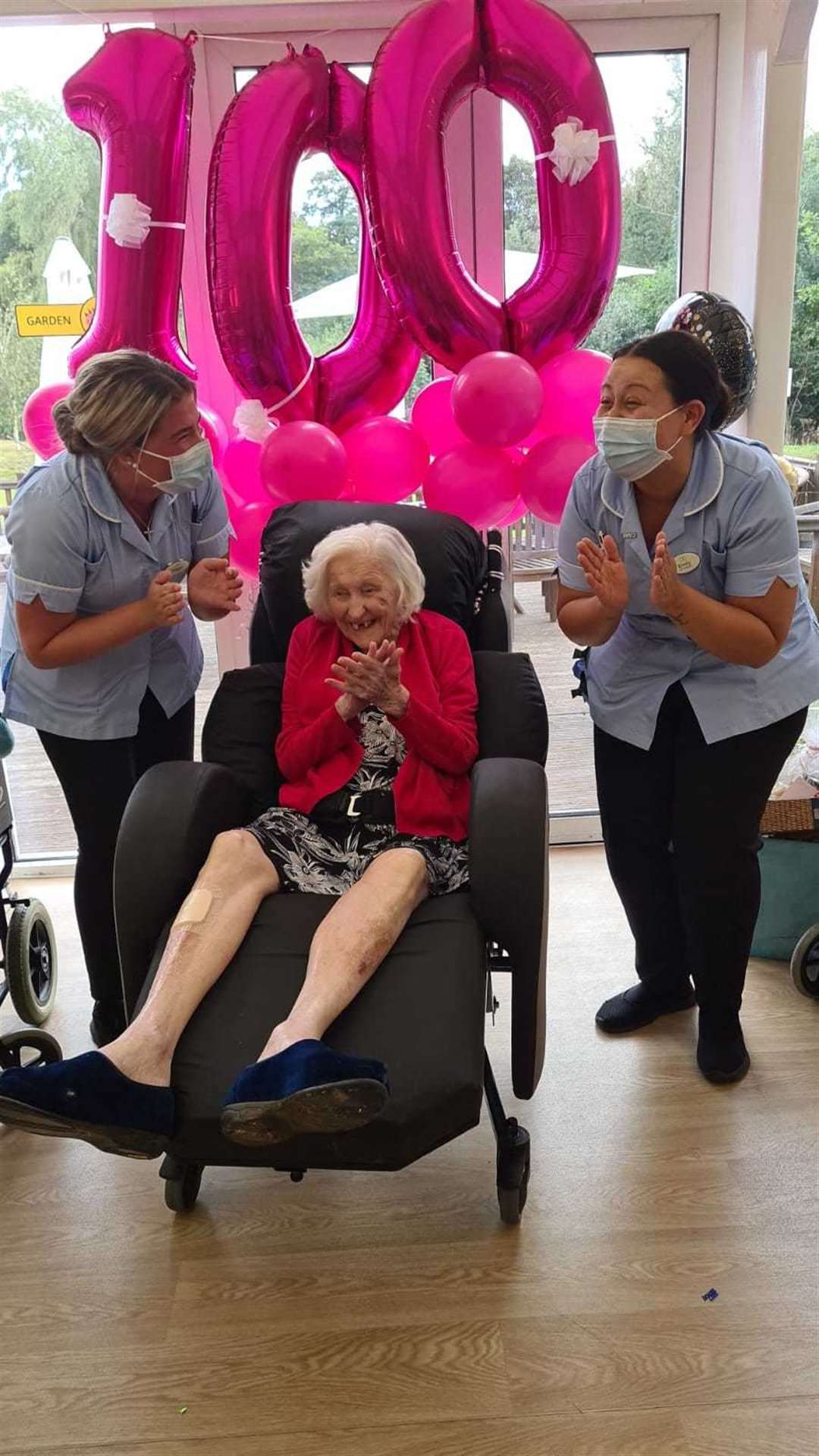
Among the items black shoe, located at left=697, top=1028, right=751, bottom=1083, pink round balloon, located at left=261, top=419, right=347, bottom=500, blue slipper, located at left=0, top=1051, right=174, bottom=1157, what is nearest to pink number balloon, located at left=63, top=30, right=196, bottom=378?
pink round balloon, located at left=261, top=419, right=347, bottom=500

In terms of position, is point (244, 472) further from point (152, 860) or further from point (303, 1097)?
point (303, 1097)

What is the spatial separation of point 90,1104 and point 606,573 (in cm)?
113

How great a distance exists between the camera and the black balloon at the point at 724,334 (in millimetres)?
2236

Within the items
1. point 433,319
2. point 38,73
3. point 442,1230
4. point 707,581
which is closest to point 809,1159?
point 442,1230

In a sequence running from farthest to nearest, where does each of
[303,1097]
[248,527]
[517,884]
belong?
[248,527]
[517,884]
[303,1097]

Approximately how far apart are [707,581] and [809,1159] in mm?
1015

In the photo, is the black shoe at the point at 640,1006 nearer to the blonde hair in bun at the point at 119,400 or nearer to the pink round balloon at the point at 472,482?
the pink round balloon at the point at 472,482

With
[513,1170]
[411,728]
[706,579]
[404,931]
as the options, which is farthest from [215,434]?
[513,1170]

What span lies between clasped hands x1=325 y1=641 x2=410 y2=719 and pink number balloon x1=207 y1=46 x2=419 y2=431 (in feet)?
2.32

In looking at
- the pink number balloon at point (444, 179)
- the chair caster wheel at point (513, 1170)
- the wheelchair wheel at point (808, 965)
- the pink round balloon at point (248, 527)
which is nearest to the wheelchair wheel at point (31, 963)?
the pink round balloon at point (248, 527)

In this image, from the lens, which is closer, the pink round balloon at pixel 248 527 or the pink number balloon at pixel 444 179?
the pink number balloon at pixel 444 179

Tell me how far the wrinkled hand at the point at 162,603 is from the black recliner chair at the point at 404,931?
234mm

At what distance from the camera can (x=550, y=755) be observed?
11.6 ft

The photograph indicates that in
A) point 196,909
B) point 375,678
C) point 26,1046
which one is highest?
point 375,678
